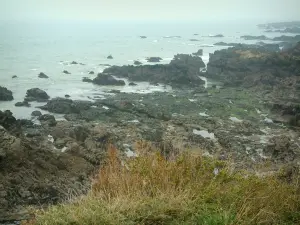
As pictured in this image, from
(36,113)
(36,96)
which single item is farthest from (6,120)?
(36,96)

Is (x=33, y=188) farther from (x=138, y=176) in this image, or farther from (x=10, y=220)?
(x=138, y=176)

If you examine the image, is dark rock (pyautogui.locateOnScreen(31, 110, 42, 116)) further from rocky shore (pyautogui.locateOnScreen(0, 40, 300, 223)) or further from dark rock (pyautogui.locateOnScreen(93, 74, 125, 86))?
dark rock (pyautogui.locateOnScreen(93, 74, 125, 86))

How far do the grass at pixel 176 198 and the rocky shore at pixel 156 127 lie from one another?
1123mm

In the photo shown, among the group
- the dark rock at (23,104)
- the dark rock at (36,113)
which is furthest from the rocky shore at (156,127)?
the dark rock at (23,104)

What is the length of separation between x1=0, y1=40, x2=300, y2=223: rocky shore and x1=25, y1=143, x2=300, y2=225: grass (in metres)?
1.12

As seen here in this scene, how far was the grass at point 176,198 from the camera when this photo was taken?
4715 millimetres

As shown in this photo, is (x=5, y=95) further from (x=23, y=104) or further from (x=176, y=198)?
(x=176, y=198)

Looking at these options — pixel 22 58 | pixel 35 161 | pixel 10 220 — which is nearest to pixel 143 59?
pixel 22 58

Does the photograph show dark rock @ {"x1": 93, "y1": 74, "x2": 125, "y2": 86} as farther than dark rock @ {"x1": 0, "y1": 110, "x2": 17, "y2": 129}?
Yes

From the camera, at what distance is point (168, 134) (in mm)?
23156

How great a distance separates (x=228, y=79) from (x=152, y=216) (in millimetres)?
41394

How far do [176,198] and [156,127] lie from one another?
1959 cm

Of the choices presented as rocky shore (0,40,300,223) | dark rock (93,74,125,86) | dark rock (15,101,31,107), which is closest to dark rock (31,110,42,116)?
rocky shore (0,40,300,223)

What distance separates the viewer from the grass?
471cm
